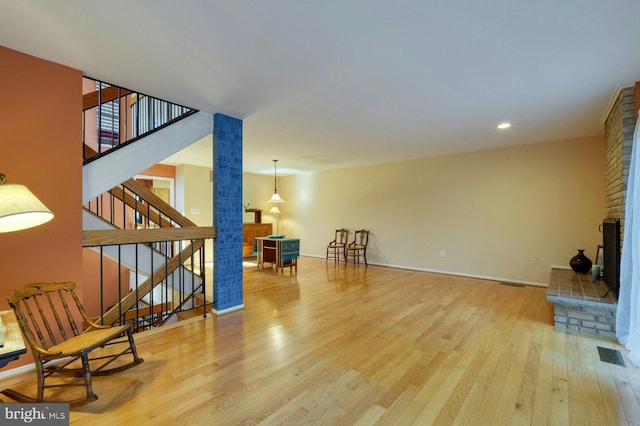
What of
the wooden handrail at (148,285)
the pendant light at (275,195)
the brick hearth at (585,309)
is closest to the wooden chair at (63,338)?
the wooden handrail at (148,285)

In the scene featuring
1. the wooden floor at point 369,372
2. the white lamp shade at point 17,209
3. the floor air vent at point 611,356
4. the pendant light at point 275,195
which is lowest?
the wooden floor at point 369,372

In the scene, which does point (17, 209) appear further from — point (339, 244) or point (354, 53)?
point (339, 244)

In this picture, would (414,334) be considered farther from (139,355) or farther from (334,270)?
(334,270)

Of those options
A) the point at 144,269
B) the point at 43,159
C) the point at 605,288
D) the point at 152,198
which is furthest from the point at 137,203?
the point at 605,288

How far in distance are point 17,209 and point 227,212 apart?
2178 millimetres

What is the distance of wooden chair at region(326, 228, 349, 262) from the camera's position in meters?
7.09

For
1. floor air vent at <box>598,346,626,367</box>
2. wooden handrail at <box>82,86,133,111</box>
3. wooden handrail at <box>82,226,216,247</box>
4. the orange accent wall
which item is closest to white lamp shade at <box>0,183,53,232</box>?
the orange accent wall

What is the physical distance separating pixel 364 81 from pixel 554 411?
279cm

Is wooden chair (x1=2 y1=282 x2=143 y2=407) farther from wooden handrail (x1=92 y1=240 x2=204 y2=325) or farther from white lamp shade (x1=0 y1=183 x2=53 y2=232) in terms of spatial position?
wooden handrail (x1=92 y1=240 x2=204 y2=325)

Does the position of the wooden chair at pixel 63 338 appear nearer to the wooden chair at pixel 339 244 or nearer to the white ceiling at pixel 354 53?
the white ceiling at pixel 354 53

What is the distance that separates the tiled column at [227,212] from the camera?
3477 millimetres

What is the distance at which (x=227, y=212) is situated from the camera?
358 centimetres

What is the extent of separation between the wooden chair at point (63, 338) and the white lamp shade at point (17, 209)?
52cm

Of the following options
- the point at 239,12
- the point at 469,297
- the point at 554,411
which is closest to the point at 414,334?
the point at 554,411
